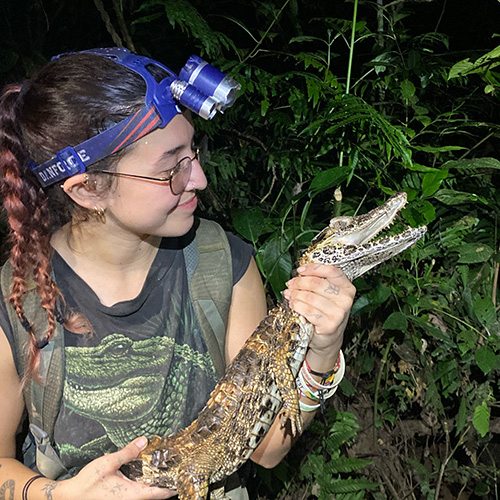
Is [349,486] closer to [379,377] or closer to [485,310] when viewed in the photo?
[379,377]

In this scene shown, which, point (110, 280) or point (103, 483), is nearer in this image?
point (103, 483)

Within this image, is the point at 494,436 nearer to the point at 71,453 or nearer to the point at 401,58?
the point at 401,58

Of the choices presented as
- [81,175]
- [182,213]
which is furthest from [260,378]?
[81,175]

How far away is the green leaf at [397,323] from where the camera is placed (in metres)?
2.53

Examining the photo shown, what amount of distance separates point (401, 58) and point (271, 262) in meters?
1.05

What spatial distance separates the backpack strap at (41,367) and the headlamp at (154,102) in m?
0.41

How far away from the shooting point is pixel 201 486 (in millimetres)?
1896

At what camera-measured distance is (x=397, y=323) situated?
2555mm

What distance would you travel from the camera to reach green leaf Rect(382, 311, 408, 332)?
2.53m

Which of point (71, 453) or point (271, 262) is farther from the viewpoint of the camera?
point (271, 262)

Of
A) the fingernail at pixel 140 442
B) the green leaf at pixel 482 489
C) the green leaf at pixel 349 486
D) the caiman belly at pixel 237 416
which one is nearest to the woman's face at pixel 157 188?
the caiman belly at pixel 237 416

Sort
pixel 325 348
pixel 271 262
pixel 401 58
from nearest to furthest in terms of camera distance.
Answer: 1. pixel 325 348
2. pixel 271 262
3. pixel 401 58

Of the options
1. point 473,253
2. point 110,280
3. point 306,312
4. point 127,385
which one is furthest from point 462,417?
point 110,280

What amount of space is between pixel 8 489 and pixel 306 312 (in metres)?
1.00
